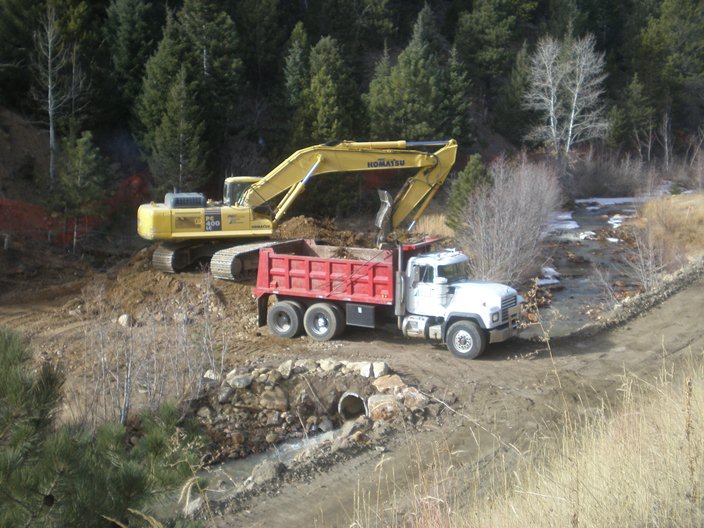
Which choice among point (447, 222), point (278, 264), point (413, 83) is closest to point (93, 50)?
point (413, 83)

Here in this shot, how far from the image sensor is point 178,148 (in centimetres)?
3184

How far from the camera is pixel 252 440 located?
1366 cm

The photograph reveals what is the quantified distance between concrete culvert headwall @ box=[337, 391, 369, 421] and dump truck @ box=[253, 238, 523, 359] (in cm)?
246

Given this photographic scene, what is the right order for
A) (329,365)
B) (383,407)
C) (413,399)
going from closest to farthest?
(383,407) < (413,399) < (329,365)

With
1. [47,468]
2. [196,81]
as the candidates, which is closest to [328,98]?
[196,81]

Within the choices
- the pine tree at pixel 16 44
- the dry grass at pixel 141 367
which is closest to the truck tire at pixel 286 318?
the dry grass at pixel 141 367

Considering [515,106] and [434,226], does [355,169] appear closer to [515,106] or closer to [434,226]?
[434,226]

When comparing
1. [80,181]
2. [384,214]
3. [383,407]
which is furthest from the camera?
[80,181]

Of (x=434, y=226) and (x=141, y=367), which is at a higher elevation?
(x=434, y=226)

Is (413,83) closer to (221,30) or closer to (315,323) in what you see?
(221,30)

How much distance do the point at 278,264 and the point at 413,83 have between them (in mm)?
23708

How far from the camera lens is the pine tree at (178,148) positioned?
3172 centimetres

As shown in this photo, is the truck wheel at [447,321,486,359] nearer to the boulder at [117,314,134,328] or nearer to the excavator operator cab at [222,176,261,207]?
the boulder at [117,314,134,328]

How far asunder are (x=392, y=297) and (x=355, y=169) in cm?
708
